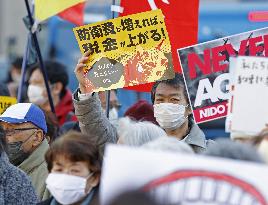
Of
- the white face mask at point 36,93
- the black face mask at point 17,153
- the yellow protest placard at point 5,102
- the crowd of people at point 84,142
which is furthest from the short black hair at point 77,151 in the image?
the white face mask at point 36,93

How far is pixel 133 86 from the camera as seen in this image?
6598mm

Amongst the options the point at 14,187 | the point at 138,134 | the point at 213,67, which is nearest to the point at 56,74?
the point at 213,67

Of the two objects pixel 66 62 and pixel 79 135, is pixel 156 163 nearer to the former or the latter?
pixel 79 135

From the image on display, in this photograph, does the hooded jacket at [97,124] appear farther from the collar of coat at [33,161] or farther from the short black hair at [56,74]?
the short black hair at [56,74]

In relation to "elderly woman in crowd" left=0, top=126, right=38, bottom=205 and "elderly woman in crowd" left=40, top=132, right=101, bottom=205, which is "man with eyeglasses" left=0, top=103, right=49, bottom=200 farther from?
"elderly woman in crowd" left=40, top=132, right=101, bottom=205

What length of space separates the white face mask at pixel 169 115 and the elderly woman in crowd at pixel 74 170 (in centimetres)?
129

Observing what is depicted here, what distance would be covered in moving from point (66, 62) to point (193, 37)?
9.21m

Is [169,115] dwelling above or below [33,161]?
above

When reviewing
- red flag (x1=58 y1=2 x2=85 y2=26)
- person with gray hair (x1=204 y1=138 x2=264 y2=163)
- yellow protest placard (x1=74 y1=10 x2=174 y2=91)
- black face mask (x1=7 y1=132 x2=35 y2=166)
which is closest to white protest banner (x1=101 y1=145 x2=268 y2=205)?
person with gray hair (x1=204 y1=138 x2=264 y2=163)

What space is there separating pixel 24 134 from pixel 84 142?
1613 millimetres

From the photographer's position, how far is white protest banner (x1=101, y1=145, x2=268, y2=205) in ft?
11.2

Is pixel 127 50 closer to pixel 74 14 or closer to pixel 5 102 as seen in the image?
pixel 5 102

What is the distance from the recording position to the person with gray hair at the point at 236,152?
153 inches

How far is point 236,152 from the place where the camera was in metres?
3.93
